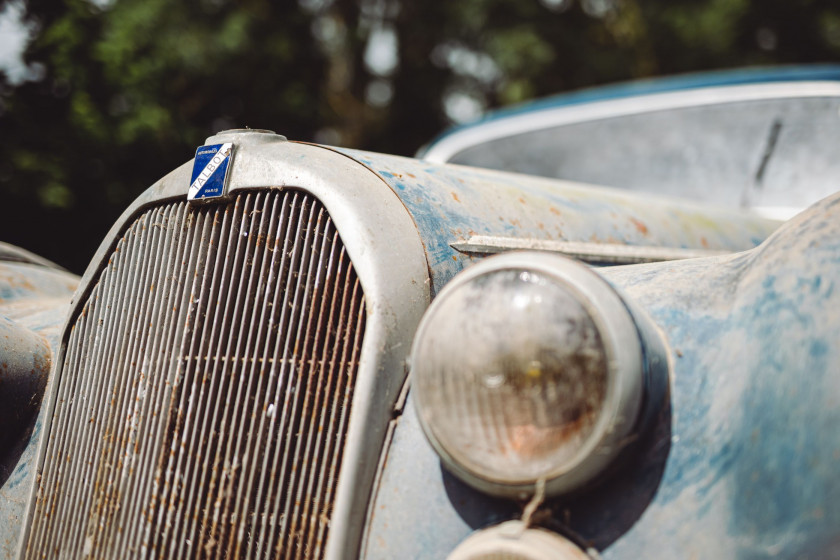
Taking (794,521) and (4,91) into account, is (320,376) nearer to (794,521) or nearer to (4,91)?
(794,521)

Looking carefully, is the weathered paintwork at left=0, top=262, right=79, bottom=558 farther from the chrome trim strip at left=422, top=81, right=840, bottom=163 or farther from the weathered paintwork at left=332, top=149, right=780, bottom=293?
the chrome trim strip at left=422, top=81, right=840, bottom=163

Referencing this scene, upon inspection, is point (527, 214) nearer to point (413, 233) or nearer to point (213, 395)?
point (413, 233)

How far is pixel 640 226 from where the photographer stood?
7.22 ft

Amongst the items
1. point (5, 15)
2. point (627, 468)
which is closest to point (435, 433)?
point (627, 468)

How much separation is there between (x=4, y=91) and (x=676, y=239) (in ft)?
15.5

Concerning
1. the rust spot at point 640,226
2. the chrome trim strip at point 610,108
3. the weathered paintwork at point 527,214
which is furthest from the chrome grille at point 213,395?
the chrome trim strip at point 610,108

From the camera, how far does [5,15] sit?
4754mm

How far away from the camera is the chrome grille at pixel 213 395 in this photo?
1288 mm

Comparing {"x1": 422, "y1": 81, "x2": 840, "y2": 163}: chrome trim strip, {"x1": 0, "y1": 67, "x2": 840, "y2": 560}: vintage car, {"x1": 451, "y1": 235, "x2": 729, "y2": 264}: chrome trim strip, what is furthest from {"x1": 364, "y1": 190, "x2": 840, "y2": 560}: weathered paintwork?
{"x1": 422, "y1": 81, "x2": 840, "y2": 163}: chrome trim strip

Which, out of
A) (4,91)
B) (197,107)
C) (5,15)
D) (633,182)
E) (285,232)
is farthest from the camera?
(197,107)

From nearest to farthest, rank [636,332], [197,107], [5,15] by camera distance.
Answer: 1. [636,332]
2. [5,15]
3. [197,107]

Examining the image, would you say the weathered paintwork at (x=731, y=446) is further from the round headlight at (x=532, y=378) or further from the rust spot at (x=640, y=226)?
the rust spot at (x=640, y=226)

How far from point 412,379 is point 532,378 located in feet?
→ 0.61

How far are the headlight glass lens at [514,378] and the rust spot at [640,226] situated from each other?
126 cm
